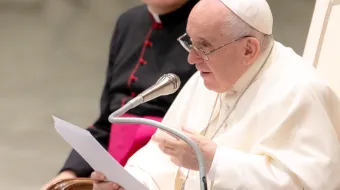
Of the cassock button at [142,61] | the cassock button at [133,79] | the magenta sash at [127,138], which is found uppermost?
the cassock button at [142,61]

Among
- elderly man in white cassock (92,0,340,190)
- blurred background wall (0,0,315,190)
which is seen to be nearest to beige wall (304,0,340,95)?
elderly man in white cassock (92,0,340,190)

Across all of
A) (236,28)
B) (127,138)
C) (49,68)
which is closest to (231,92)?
(236,28)

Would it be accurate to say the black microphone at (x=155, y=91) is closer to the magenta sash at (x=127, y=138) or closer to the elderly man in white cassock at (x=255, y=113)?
the elderly man in white cassock at (x=255, y=113)

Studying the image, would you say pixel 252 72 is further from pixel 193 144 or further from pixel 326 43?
pixel 326 43

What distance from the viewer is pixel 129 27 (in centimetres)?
229

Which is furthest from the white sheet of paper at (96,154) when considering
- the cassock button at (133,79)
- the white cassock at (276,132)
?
the cassock button at (133,79)

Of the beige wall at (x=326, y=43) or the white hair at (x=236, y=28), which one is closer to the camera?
the white hair at (x=236, y=28)

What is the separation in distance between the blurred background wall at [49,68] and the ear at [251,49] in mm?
2181

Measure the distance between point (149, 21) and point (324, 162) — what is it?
995 mm

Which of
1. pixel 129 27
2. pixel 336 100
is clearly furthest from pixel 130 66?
pixel 336 100

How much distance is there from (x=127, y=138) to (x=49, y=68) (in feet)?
9.00

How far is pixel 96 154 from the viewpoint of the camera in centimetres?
145

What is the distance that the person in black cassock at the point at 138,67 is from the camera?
213 centimetres

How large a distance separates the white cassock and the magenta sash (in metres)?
0.38
